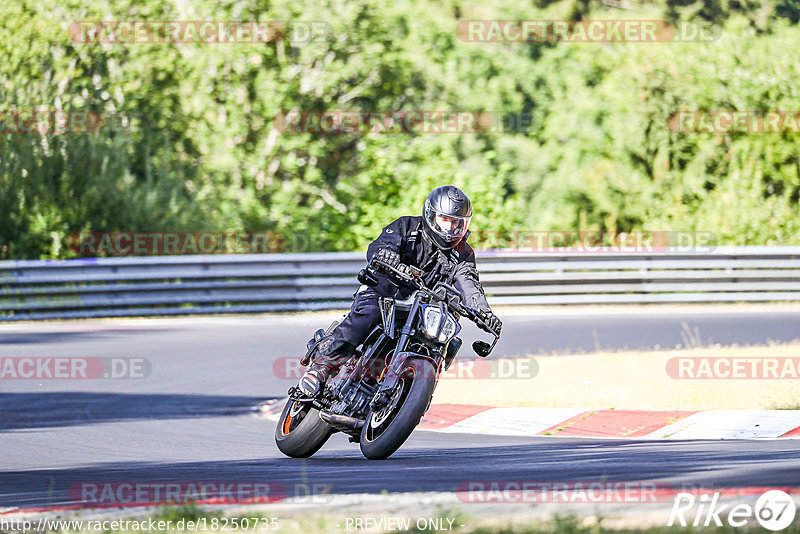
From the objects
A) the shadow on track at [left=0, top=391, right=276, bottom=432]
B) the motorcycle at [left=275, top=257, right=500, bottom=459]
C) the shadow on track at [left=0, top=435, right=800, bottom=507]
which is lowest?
the shadow on track at [left=0, top=391, right=276, bottom=432]

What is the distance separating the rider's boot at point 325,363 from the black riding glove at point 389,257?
673 millimetres

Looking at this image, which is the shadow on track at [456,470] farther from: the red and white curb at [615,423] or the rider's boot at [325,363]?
the red and white curb at [615,423]

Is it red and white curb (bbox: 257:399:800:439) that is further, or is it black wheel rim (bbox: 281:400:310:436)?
red and white curb (bbox: 257:399:800:439)

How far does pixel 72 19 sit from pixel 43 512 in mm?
21457

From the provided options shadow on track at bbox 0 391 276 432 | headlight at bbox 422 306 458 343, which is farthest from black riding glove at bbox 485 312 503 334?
shadow on track at bbox 0 391 276 432

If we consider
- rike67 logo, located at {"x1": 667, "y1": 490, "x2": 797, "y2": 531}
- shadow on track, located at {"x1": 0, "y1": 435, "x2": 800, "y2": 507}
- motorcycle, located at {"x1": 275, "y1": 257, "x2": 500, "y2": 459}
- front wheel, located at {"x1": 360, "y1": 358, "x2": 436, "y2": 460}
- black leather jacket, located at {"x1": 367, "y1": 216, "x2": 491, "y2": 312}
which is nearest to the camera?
rike67 logo, located at {"x1": 667, "y1": 490, "x2": 797, "y2": 531}

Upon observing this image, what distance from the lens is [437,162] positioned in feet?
83.4

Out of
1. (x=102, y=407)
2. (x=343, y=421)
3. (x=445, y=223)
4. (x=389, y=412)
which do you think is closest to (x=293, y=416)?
(x=343, y=421)

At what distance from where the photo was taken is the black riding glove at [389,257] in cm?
755

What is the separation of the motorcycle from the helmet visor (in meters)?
0.31

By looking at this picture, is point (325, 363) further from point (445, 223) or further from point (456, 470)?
point (456, 470)

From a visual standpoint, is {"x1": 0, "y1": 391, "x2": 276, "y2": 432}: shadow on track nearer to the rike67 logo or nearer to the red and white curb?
the red and white curb

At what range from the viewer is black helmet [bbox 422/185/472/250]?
7.63m

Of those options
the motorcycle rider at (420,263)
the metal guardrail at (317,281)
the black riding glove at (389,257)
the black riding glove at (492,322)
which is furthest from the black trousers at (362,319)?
the metal guardrail at (317,281)
